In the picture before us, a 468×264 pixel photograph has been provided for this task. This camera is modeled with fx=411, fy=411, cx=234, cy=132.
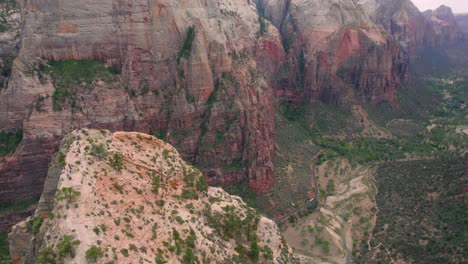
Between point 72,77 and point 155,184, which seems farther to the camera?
point 72,77

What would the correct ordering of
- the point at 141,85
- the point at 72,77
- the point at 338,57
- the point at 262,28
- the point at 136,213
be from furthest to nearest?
the point at 338,57 → the point at 262,28 → the point at 141,85 → the point at 72,77 → the point at 136,213

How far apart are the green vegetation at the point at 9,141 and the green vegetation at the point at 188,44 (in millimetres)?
31841

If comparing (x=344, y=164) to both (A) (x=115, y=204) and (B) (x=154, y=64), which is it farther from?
(A) (x=115, y=204)

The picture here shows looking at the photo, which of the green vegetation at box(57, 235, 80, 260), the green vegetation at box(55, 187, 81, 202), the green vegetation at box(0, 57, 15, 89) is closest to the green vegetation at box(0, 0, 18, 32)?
the green vegetation at box(0, 57, 15, 89)

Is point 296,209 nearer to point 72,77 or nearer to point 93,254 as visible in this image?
point 72,77

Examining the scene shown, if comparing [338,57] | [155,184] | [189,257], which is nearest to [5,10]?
[155,184]

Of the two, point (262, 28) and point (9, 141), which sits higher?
point (262, 28)

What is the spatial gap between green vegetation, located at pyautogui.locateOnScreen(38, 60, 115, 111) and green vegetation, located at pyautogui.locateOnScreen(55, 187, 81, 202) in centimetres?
3522

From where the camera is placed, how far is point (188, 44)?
8025 cm

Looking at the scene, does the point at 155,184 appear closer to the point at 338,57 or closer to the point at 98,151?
the point at 98,151

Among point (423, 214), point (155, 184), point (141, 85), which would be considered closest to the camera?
point (155, 184)

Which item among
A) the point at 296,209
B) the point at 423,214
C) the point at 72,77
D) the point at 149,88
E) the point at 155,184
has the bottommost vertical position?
the point at 296,209

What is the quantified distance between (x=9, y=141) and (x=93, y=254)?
4325 cm

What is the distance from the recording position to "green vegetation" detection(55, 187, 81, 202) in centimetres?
3662
